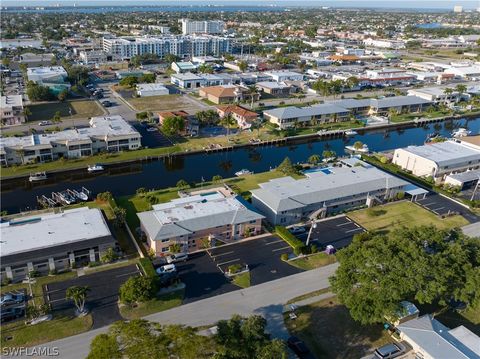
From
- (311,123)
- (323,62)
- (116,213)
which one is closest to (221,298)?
(116,213)

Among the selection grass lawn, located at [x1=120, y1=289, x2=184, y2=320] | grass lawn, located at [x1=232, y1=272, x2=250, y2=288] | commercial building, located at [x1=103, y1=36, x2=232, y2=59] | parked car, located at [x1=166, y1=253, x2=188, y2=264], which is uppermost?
commercial building, located at [x1=103, y1=36, x2=232, y2=59]

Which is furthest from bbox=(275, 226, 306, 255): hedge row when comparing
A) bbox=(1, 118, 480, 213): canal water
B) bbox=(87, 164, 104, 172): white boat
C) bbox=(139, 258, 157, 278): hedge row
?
bbox=(87, 164, 104, 172): white boat

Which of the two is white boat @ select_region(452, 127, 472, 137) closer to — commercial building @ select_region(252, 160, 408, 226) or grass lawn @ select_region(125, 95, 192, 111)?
commercial building @ select_region(252, 160, 408, 226)

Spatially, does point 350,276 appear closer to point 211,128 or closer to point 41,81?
point 211,128

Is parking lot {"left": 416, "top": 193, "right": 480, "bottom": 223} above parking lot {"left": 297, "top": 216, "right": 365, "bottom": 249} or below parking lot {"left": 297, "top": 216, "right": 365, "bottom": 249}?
above

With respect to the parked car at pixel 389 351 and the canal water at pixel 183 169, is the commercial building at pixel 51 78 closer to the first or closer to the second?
the canal water at pixel 183 169

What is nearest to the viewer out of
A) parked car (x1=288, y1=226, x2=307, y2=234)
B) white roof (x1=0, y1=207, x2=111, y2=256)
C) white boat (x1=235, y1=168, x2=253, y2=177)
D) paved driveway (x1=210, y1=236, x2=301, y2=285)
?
white roof (x1=0, y1=207, x2=111, y2=256)

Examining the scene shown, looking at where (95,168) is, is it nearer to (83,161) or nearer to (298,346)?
(83,161)
